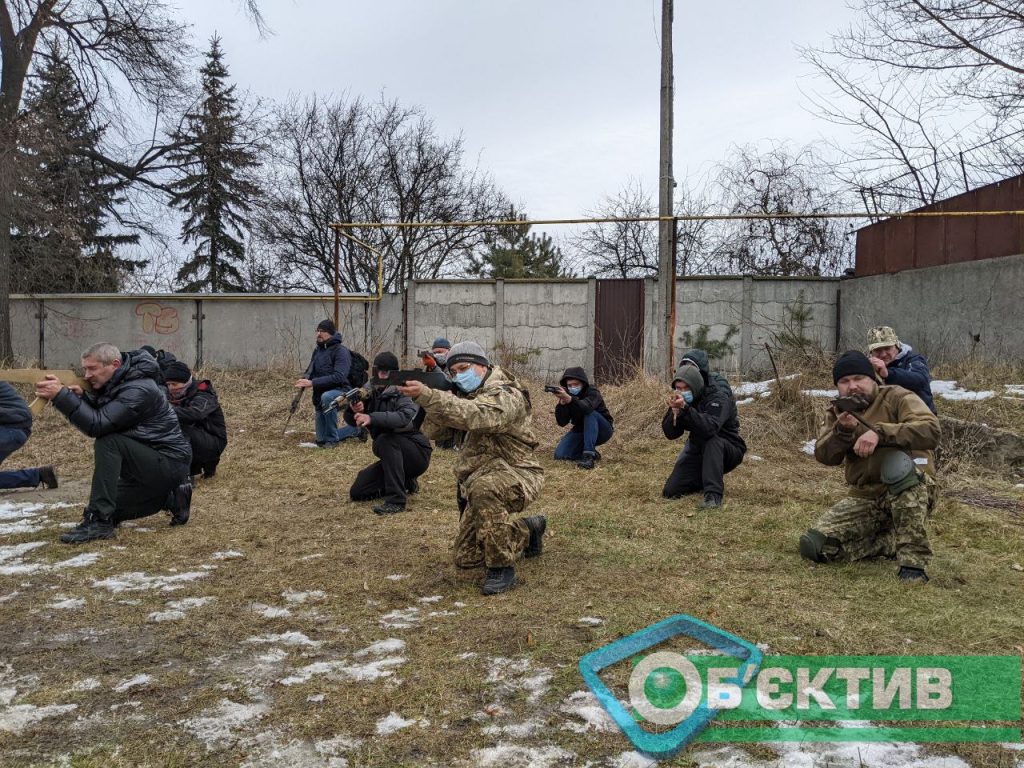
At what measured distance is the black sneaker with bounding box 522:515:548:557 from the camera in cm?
476

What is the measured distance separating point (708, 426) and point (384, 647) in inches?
142

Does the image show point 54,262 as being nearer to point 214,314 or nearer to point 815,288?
point 214,314

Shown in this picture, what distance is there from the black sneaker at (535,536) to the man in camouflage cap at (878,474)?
157 centimetres

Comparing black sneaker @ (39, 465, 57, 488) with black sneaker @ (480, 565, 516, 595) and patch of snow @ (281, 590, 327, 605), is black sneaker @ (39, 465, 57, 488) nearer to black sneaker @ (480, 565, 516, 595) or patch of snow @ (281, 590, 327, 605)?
patch of snow @ (281, 590, 327, 605)

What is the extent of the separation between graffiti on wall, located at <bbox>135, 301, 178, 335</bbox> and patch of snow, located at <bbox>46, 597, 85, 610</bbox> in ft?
40.4

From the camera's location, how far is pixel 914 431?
417cm

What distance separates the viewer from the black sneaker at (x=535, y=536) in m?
4.76

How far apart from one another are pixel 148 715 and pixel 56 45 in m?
15.0

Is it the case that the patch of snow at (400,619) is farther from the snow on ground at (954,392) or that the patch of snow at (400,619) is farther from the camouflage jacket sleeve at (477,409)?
the snow on ground at (954,392)

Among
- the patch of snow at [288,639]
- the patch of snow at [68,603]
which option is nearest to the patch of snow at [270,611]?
the patch of snow at [288,639]

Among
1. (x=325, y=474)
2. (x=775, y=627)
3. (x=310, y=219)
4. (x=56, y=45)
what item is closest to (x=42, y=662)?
(x=775, y=627)

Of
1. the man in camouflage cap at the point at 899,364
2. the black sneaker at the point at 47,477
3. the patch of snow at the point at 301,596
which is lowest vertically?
the patch of snow at the point at 301,596

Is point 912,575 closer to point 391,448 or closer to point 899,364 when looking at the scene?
point 899,364

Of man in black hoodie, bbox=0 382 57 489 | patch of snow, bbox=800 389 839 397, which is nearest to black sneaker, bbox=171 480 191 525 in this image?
man in black hoodie, bbox=0 382 57 489
